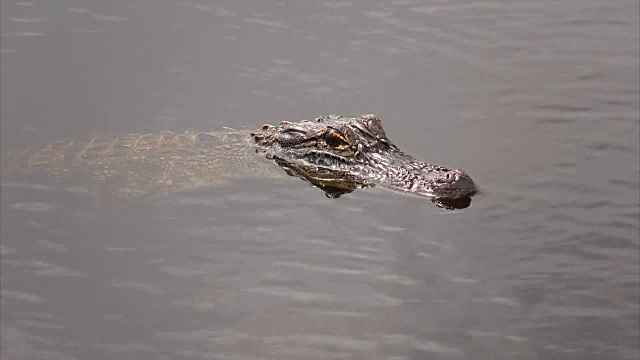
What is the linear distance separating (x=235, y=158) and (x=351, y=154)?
128cm

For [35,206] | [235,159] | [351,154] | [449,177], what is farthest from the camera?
[235,159]

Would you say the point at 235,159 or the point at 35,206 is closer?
the point at 35,206

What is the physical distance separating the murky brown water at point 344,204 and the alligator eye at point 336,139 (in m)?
0.62

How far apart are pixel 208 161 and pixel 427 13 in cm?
427

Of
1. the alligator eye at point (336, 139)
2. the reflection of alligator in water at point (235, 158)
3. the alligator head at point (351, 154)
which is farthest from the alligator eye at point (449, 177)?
the alligator eye at point (336, 139)

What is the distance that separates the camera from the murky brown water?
24.4 feet

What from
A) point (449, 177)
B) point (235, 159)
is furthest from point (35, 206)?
point (449, 177)

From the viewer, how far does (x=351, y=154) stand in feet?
32.0

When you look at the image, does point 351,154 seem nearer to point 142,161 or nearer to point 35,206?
point 142,161

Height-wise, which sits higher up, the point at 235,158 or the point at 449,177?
the point at 449,177

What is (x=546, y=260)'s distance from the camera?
8.20 m

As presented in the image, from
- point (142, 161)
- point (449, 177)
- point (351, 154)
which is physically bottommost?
point (142, 161)

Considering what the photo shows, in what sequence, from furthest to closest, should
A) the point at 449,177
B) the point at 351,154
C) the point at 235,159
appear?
the point at 235,159 < the point at 351,154 < the point at 449,177

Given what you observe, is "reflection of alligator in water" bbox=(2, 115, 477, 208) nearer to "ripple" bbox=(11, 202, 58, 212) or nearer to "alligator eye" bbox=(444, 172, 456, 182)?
"alligator eye" bbox=(444, 172, 456, 182)
